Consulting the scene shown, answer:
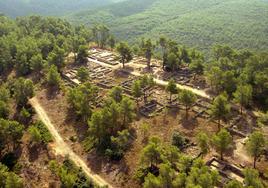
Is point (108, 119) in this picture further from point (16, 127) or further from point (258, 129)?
point (258, 129)

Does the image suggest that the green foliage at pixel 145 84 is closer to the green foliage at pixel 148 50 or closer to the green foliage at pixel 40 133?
the green foliage at pixel 148 50

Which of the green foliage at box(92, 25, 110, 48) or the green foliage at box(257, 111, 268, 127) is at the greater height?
the green foliage at box(92, 25, 110, 48)

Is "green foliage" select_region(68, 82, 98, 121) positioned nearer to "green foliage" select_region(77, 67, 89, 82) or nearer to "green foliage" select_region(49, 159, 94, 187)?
"green foliage" select_region(77, 67, 89, 82)

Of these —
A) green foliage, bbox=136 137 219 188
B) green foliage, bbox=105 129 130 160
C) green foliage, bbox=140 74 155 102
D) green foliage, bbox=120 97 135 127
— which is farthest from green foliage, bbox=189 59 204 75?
green foliage, bbox=105 129 130 160

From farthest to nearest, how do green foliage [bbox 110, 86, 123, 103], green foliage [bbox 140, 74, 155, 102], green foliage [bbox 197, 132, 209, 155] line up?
green foliage [bbox 140, 74, 155, 102] < green foliage [bbox 110, 86, 123, 103] < green foliage [bbox 197, 132, 209, 155]

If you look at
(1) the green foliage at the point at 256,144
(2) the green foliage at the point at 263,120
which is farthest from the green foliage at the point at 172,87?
(1) the green foliage at the point at 256,144

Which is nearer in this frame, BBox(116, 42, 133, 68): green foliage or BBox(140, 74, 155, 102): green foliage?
BBox(140, 74, 155, 102): green foliage
